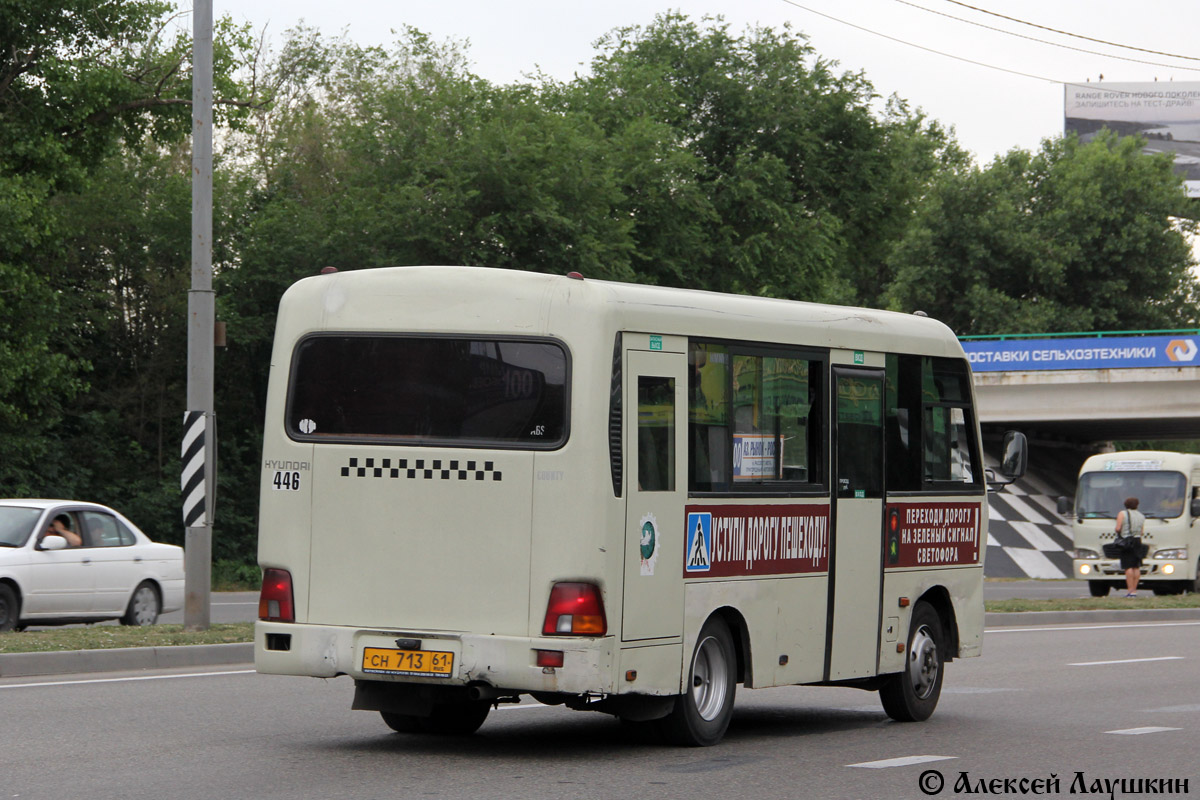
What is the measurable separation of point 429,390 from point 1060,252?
60932mm

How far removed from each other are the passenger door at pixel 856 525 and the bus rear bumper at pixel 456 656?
2606 mm

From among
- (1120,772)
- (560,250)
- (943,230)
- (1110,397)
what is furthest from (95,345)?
(943,230)

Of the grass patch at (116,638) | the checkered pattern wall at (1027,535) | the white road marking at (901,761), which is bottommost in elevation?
the checkered pattern wall at (1027,535)

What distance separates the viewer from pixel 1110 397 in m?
51.1

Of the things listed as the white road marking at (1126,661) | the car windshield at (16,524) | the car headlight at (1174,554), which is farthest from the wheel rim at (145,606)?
the car headlight at (1174,554)

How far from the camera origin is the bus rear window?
932 centimetres

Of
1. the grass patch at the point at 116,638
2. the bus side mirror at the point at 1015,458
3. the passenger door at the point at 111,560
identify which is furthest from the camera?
the passenger door at the point at 111,560

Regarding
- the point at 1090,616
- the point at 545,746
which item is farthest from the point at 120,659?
the point at 1090,616

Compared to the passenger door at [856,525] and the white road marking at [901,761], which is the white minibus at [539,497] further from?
the white road marking at [901,761]

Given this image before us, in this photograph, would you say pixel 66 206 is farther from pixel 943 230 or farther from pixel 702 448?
pixel 943 230

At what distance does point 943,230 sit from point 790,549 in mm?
60767

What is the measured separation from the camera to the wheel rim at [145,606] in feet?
62.0

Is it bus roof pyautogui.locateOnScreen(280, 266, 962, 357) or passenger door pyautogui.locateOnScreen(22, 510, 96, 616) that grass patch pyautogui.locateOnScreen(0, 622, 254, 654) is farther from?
bus roof pyautogui.locateOnScreen(280, 266, 962, 357)

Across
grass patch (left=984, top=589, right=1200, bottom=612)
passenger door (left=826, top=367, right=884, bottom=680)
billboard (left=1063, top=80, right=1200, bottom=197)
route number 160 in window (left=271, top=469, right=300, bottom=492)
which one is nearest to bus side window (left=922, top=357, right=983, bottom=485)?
passenger door (left=826, top=367, right=884, bottom=680)
